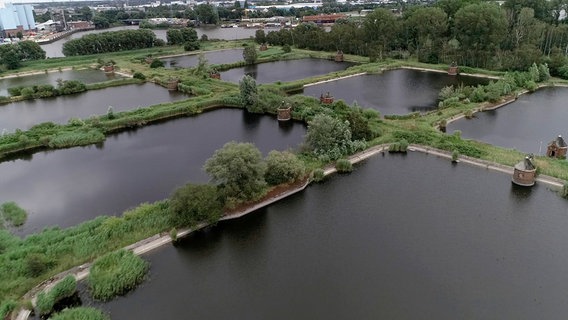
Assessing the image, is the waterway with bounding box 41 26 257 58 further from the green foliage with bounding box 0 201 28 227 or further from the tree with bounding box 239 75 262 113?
the green foliage with bounding box 0 201 28 227

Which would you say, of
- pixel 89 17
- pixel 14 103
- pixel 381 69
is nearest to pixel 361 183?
pixel 381 69

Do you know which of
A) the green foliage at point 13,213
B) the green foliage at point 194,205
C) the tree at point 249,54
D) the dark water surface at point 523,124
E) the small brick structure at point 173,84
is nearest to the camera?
the green foliage at point 194,205

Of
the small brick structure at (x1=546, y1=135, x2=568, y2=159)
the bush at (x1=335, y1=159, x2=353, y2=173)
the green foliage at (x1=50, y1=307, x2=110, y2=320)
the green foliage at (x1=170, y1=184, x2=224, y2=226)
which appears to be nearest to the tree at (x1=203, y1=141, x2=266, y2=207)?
the green foliage at (x1=170, y1=184, x2=224, y2=226)

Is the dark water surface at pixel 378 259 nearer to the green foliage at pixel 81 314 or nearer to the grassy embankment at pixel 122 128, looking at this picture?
the green foliage at pixel 81 314

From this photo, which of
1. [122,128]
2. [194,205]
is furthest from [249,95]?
[194,205]

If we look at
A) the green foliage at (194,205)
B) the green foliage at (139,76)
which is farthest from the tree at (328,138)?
the green foliage at (139,76)

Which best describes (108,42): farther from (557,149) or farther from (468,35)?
(557,149)
